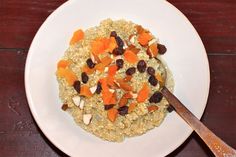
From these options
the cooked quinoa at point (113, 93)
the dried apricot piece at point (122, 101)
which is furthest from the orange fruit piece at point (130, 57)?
the dried apricot piece at point (122, 101)

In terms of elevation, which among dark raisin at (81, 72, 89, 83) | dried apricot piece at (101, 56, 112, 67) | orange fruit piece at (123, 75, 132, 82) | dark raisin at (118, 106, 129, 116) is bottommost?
dark raisin at (118, 106, 129, 116)

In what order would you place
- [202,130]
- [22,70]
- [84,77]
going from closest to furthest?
[202,130], [84,77], [22,70]

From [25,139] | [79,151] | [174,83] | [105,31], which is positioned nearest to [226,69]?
[174,83]

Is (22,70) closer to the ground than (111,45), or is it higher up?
closer to the ground

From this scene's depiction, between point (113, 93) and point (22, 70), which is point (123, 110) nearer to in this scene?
point (113, 93)

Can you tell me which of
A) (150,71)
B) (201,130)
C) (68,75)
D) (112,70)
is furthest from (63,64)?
(201,130)

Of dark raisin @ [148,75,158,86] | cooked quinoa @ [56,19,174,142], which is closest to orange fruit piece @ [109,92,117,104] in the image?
cooked quinoa @ [56,19,174,142]

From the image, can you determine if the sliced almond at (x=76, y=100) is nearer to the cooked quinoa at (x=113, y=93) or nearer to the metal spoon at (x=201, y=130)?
the cooked quinoa at (x=113, y=93)

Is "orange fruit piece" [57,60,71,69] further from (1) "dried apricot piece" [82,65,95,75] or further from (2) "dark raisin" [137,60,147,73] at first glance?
(2) "dark raisin" [137,60,147,73]
